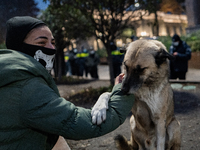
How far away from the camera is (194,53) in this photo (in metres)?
14.0

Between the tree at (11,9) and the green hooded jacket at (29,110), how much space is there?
4.30 m

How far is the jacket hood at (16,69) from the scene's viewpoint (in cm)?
127

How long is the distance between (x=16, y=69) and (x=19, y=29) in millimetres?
517

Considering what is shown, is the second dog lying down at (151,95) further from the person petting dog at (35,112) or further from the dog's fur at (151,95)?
the person petting dog at (35,112)

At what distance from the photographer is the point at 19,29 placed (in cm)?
164

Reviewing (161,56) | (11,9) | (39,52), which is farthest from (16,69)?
(11,9)

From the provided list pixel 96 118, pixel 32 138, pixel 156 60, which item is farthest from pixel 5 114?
pixel 156 60

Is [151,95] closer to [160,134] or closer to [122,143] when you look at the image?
[160,134]

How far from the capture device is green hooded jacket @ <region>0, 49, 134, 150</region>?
1278 mm

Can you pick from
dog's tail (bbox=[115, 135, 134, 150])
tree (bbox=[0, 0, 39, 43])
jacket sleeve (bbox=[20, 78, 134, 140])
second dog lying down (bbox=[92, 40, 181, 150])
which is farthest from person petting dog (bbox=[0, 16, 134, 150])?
tree (bbox=[0, 0, 39, 43])

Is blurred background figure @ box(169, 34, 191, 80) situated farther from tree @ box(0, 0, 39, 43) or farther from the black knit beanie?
the black knit beanie

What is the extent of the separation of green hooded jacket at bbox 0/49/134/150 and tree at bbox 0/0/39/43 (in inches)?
169

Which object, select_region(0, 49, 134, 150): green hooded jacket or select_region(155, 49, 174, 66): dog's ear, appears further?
select_region(155, 49, 174, 66): dog's ear

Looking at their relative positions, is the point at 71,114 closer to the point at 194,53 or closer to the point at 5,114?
the point at 5,114
